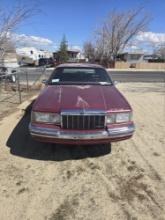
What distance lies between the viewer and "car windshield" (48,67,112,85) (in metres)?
5.86

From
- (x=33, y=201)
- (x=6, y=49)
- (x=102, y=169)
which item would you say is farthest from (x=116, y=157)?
(x=6, y=49)

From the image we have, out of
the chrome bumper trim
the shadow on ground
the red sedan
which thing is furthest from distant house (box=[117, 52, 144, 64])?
the chrome bumper trim

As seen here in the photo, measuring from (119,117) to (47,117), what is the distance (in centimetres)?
121

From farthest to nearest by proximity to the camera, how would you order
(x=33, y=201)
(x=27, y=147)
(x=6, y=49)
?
(x=6, y=49) → (x=27, y=147) → (x=33, y=201)

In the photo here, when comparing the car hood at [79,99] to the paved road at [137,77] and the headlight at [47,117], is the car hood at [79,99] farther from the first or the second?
the paved road at [137,77]

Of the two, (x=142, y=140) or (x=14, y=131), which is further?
(x=14, y=131)

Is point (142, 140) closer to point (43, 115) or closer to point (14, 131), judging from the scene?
point (43, 115)

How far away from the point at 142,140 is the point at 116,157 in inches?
43.3

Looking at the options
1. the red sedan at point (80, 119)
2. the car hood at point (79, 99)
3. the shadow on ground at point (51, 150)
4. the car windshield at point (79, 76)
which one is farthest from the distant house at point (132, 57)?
the red sedan at point (80, 119)

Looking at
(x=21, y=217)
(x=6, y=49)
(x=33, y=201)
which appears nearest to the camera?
(x=21, y=217)

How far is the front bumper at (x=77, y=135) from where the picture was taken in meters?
4.17

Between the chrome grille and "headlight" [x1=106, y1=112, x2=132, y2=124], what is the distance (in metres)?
0.12

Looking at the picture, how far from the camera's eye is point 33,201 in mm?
3271

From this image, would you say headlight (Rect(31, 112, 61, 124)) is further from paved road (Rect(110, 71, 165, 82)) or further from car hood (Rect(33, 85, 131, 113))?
paved road (Rect(110, 71, 165, 82))
